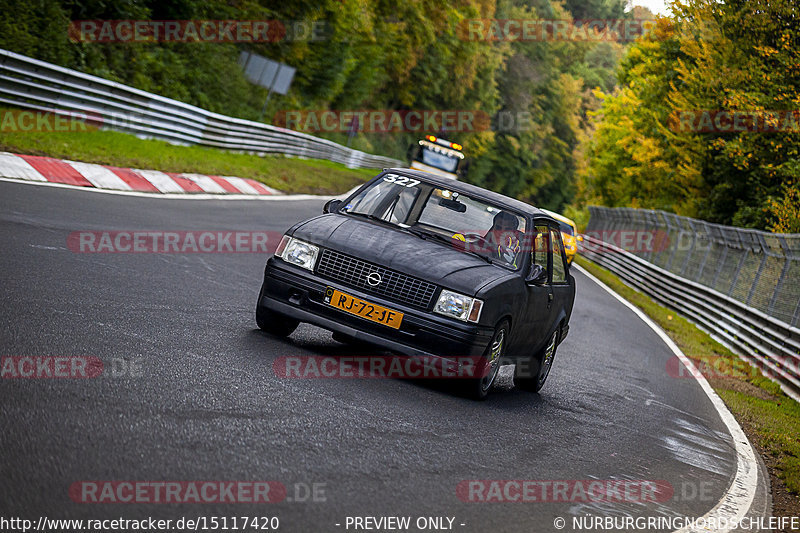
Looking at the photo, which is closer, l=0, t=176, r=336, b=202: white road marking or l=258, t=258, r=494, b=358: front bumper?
l=258, t=258, r=494, b=358: front bumper

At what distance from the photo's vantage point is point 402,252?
25.7 ft

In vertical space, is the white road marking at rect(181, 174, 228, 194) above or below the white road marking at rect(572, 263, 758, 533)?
below

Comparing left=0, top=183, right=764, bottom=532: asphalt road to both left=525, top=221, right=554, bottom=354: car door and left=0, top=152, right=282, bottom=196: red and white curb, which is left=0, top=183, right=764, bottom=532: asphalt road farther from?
left=0, top=152, right=282, bottom=196: red and white curb

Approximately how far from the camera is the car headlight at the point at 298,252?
25.8ft

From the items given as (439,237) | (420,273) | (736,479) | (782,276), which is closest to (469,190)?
(439,237)

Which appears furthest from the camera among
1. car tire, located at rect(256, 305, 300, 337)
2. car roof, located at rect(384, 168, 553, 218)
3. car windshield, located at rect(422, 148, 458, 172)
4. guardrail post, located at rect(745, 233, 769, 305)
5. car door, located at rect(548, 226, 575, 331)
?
car windshield, located at rect(422, 148, 458, 172)

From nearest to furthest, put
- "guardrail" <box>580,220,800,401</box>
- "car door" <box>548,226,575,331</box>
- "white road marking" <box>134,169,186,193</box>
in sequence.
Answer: "car door" <box>548,226,575,331</box>
"guardrail" <box>580,220,800,401</box>
"white road marking" <box>134,169,186,193</box>

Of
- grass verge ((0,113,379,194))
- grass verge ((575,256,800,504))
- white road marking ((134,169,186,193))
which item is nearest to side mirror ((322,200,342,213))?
grass verge ((575,256,800,504))

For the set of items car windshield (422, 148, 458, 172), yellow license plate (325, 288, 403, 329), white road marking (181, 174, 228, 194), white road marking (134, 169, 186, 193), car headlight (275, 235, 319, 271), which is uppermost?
car headlight (275, 235, 319, 271)

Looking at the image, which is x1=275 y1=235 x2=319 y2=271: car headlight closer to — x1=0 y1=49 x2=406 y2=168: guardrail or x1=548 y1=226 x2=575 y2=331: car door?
x1=548 y1=226 x2=575 y2=331: car door

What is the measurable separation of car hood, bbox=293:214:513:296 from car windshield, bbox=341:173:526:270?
26 centimetres

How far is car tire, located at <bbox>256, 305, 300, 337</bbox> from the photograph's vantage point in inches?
322

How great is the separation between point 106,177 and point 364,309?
10487mm

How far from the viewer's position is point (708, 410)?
11.3 m
